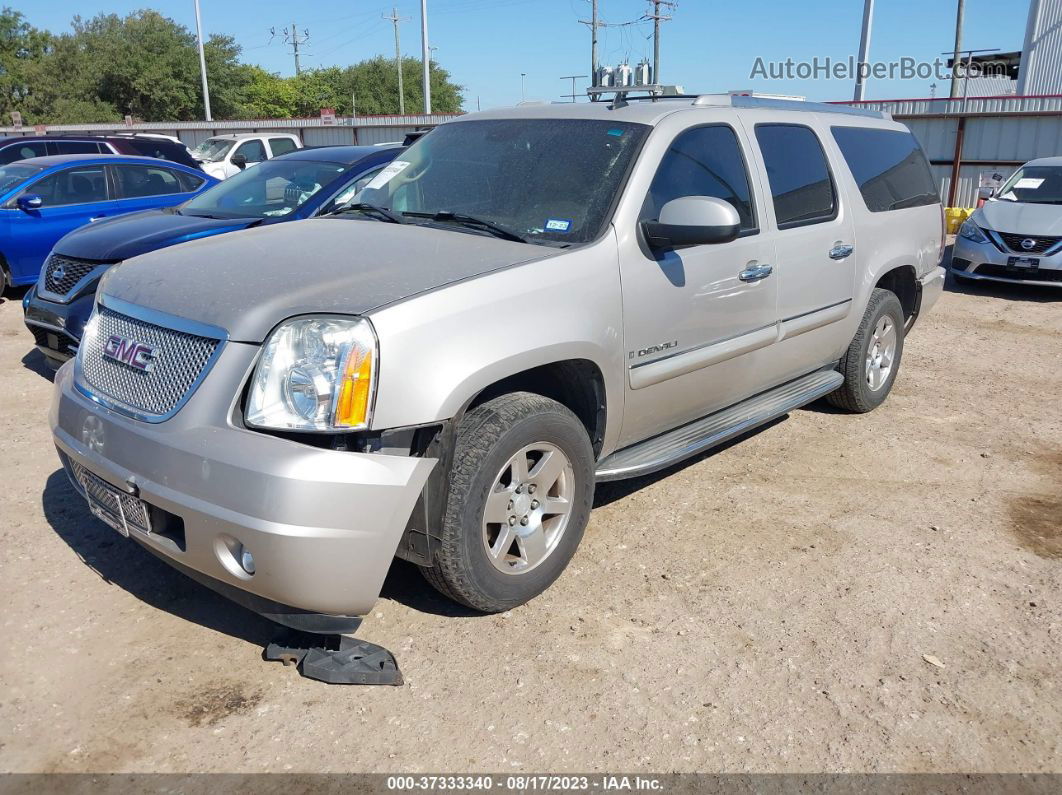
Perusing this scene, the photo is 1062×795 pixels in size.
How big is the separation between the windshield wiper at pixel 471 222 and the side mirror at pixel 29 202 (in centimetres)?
650

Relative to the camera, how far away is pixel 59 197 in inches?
367

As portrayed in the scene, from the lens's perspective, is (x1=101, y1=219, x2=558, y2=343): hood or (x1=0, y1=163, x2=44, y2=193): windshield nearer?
(x1=101, y1=219, x2=558, y2=343): hood

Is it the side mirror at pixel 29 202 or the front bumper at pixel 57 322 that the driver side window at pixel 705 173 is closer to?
the front bumper at pixel 57 322

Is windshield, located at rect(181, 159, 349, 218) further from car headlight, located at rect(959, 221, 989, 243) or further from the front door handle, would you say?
car headlight, located at rect(959, 221, 989, 243)

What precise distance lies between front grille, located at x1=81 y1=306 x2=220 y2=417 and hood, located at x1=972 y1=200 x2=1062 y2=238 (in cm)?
1011

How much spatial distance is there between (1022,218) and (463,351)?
32.3 ft

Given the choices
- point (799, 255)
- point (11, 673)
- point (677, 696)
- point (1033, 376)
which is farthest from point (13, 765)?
point (1033, 376)

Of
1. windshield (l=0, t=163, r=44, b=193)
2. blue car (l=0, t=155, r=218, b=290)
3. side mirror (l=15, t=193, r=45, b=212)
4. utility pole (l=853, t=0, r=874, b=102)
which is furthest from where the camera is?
utility pole (l=853, t=0, r=874, b=102)

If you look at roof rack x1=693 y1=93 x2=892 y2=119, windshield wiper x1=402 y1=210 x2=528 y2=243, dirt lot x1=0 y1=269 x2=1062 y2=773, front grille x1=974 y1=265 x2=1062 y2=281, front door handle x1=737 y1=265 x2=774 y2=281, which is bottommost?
dirt lot x1=0 y1=269 x2=1062 y2=773

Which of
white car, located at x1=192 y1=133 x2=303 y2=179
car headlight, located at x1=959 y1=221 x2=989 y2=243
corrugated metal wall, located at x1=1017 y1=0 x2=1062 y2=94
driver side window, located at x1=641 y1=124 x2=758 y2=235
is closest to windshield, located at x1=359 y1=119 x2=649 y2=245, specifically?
driver side window, located at x1=641 y1=124 x2=758 y2=235

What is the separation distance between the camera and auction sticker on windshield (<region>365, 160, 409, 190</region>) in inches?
177

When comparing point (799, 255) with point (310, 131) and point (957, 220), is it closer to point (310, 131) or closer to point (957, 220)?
point (957, 220)

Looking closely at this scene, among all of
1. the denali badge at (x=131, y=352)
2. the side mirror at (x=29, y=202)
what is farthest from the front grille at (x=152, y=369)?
the side mirror at (x=29, y=202)

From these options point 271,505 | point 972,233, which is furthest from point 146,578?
point 972,233
